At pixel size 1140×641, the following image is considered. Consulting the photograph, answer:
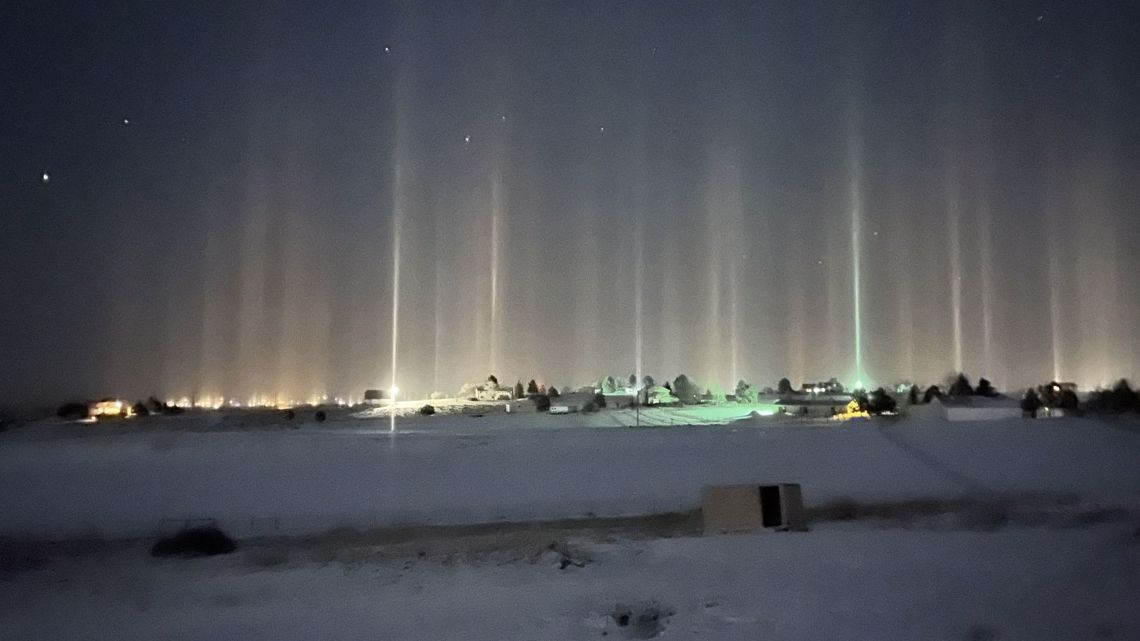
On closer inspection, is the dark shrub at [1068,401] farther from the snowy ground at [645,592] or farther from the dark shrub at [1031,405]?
the snowy ground at [645,592]

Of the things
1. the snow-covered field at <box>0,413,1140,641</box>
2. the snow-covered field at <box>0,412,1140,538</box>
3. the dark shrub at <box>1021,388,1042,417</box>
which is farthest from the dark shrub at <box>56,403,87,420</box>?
the dark shrub at <box>1021,388,1042,417</box>

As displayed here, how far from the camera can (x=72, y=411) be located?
85.9 metres

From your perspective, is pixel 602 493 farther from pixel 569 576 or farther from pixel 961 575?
pixel 961 575

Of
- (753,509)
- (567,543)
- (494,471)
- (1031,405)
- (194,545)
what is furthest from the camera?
(1031,405)

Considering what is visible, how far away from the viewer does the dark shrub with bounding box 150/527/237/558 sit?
70.9 ft

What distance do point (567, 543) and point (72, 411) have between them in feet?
266

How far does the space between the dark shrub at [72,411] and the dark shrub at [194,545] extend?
209 ft

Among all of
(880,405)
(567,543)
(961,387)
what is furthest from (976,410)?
(567,543)

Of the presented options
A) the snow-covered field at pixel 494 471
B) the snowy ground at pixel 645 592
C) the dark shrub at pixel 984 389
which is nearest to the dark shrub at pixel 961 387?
the dark shrub at pixel 984 389

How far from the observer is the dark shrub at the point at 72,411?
265 ft

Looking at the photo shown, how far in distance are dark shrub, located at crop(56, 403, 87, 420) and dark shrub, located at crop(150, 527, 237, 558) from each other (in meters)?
63.7

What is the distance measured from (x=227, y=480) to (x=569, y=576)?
76.2 feet

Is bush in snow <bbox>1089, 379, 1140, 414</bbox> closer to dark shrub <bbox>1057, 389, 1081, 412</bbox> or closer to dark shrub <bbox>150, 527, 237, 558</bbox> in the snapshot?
dark shrub <bbox>1057, 389, 1081, 412</bbox>

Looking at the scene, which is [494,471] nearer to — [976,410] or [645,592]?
[645,592]
